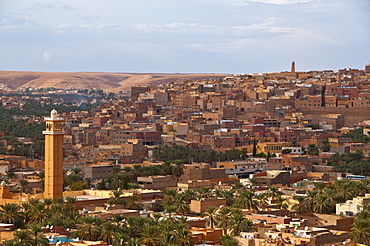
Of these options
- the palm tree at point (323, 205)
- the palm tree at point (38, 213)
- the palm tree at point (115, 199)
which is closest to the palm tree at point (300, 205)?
the palm tree at point (323, 205)

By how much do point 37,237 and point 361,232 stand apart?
1175cm

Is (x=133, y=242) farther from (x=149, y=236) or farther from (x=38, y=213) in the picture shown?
(x=38, y=213)

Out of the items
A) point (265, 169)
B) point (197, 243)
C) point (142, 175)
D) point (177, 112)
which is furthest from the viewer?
point (177, 112)

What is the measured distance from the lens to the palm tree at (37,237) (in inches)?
1304

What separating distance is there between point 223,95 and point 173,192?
80674 mm

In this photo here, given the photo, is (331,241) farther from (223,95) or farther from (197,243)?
(223,95)

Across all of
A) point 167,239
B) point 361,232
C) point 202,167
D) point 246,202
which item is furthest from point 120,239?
point 202,167

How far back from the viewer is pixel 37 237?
3366 cm

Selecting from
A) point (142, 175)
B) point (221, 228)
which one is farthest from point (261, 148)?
point (221, 228)

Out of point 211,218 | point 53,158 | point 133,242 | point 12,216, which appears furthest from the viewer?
point 53,158

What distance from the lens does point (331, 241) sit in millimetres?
38344

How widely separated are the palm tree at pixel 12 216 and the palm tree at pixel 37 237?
17.0ft

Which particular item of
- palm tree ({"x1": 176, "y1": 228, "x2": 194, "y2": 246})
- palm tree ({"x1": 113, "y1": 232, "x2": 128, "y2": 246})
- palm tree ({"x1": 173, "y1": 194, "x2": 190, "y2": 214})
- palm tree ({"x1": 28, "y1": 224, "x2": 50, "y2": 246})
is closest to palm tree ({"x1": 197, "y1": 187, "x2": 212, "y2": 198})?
palm tree ({"x1": 173, "y1": 194, "x2": 190, "y2": 214})

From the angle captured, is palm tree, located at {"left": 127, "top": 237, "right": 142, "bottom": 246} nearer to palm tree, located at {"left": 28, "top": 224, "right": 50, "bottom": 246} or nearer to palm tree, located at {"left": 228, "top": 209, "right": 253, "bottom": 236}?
palm tree, located at {"left": 28, "top": 224, "right": 50, "bottom": 246}
